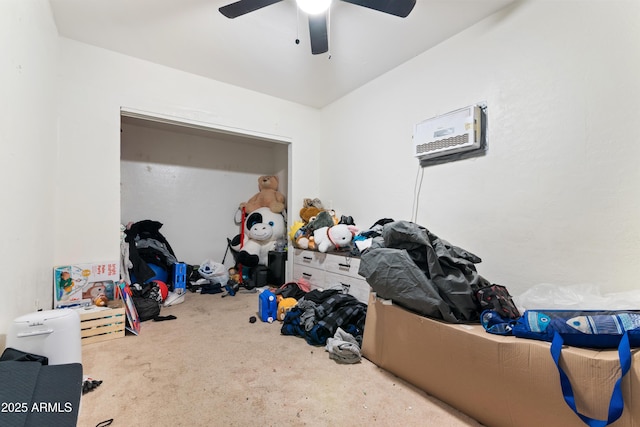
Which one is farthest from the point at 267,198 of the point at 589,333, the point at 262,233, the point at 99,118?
the point at 589,333

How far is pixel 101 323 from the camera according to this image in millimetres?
2047

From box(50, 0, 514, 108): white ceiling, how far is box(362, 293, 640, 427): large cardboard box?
6.77ft

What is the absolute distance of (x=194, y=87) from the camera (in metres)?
2.88

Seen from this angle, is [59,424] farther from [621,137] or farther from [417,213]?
[621,137]

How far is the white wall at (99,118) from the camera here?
2.30 metres

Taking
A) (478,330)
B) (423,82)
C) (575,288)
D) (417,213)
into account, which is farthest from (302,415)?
(423,82)

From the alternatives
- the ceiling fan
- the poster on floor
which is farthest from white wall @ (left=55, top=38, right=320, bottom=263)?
the ceiling fan

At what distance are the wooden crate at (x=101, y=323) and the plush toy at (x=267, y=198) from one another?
2333mm

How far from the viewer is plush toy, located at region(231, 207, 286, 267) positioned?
3928 millimetres

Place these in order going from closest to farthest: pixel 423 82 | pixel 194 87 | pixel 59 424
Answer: pixel 59 424 → pixel 423 82 → pixel 194 87

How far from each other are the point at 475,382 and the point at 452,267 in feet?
1.74

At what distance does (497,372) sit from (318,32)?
2.17 meters

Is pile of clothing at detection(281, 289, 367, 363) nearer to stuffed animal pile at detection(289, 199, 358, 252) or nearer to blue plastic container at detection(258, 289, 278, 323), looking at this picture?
blue plastic container at detection(258, 289, 278, 323)

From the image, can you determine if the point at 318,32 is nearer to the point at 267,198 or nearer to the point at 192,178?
the point at 267,198
